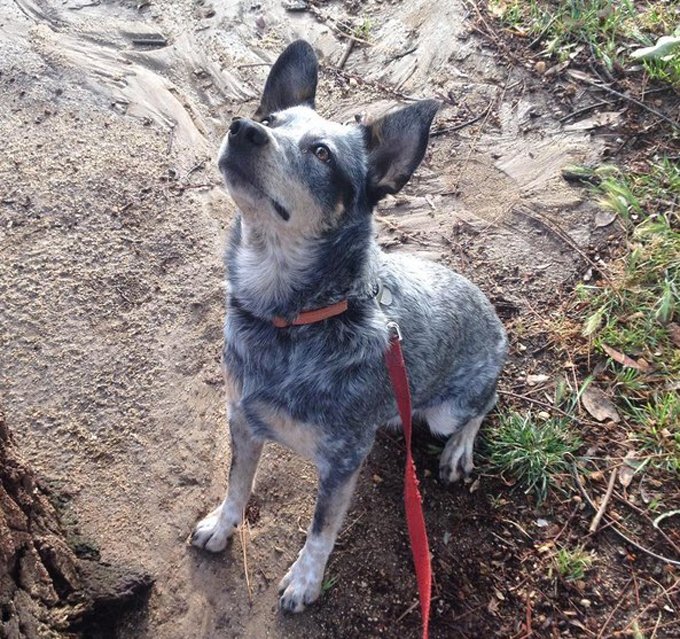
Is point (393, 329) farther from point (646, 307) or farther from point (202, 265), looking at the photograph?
point (646, 307)

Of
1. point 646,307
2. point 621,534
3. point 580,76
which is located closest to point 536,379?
point 646,307

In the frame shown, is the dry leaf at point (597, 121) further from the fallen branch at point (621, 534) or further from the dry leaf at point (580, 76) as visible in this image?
the fallen branch at point (621, 534)

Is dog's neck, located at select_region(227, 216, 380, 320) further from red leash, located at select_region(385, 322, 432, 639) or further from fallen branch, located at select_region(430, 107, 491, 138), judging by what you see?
fallen branch, located at select_region(430, 107, 491, 138)

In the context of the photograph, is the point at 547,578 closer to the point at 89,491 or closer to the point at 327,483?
the point at 327,483

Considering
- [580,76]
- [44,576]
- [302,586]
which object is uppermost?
[580,76]

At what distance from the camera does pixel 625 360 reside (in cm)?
429

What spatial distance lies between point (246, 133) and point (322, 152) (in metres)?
0.43

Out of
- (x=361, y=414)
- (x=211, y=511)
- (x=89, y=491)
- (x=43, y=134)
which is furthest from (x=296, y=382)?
(x=43, y=134)

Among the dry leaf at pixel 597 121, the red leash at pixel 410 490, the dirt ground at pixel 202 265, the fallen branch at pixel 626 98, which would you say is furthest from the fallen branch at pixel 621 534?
the fallen branch at pixel 626 98

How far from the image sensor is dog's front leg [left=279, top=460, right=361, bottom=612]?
322 centimetres

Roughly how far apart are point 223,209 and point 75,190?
1.01m

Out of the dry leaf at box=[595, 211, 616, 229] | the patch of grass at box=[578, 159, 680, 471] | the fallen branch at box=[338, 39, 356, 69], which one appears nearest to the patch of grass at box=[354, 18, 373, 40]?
the fallen branch at box=[338, 39, 356, 69]

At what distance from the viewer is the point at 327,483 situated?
3.15m

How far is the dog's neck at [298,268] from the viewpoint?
295cm
